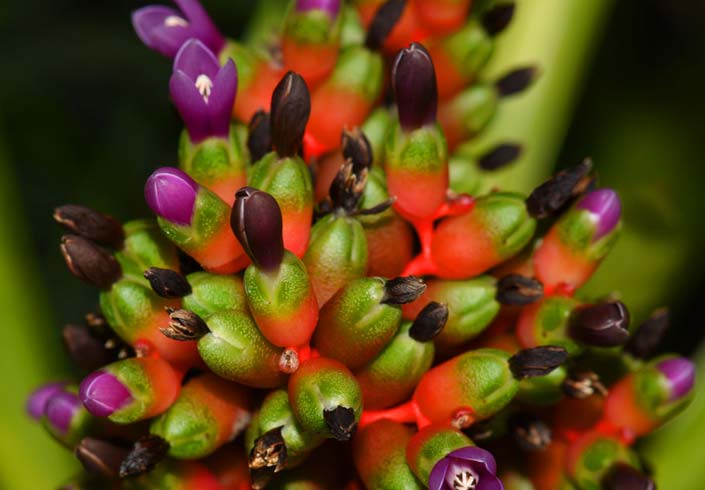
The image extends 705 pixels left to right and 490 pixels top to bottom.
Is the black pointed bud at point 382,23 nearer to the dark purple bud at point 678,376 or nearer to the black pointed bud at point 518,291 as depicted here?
the black pointed bud at point 518,291

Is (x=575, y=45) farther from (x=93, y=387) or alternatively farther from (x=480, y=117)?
(x=93, y=387)

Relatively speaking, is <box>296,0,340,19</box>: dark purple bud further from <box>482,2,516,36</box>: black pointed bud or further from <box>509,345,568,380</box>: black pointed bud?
<box>509,345,568,380</box>: black pointed bud

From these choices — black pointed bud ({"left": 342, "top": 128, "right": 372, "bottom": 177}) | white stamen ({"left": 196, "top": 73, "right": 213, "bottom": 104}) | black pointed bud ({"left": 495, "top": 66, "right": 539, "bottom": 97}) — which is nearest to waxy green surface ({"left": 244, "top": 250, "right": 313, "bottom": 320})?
black pointed bud ({"left": 342, "top": 128, "right": 372, "bottom": 177})

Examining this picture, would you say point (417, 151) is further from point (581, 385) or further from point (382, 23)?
point (581, 385)

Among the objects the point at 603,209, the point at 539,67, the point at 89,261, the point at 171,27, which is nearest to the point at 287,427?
the point at 89,261

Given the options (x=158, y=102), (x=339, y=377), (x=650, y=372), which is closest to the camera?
(x=339, y=377)

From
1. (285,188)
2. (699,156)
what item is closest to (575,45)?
(699,156)
